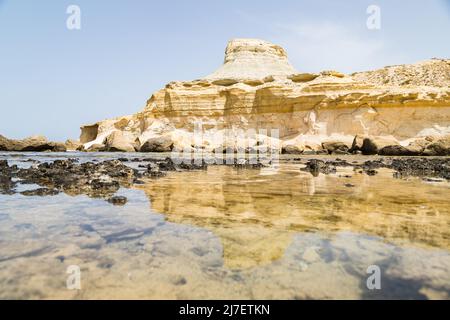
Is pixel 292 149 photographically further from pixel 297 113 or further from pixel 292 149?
pixel 297 113

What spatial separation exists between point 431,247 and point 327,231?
0.86 meters

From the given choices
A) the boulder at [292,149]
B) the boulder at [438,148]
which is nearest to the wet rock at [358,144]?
the boulder at [292,149]

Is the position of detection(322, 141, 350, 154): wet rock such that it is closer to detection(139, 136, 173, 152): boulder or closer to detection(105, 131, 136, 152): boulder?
detection(139, 136, 173, 152): boulder

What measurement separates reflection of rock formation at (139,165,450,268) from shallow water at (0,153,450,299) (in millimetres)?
14

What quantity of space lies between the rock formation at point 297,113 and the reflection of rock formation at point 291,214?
20.6 meters

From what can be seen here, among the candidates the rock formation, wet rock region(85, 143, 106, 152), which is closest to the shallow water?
the rock formation

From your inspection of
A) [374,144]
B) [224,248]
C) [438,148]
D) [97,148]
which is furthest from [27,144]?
[224,248]

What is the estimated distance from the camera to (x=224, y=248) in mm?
2771

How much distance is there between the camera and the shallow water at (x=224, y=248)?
202cm

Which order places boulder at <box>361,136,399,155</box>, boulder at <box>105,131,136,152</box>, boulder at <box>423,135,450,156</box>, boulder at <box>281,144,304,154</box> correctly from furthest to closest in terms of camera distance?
boulder at <box>105,131,136,152</box> < boulder at <box>281,144,304,154</box> < boulder at <box>361,136,399,155</box> < boulder at <box>423,135,450,156</box>

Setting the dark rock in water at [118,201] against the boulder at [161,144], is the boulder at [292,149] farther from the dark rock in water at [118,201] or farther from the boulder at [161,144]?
the dark rock in water at [118,201]

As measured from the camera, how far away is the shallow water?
79.4 inches

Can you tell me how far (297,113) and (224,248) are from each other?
3445 centimetres
